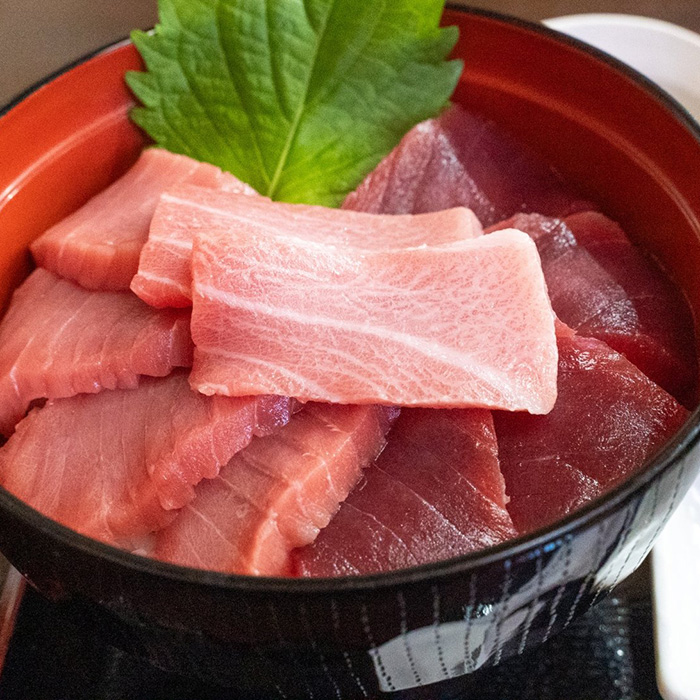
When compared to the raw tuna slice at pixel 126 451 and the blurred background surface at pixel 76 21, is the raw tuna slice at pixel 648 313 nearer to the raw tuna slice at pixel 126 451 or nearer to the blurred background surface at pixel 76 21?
the raw tuna slice at pixel 126 451

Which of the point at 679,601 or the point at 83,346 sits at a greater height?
the point at 83,346

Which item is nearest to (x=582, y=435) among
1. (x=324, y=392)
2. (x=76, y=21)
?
(x=324, y=392)

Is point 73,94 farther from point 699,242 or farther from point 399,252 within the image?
point 699,242

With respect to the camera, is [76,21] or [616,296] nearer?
[616,296]

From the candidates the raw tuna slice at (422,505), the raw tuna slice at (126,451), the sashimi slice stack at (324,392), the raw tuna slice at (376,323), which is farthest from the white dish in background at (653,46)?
the raw tuna slice at (126,451)

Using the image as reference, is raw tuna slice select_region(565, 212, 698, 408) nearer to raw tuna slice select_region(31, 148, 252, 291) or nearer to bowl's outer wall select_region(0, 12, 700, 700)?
bowl's outer wall select_region(0, 12, 700, 700)

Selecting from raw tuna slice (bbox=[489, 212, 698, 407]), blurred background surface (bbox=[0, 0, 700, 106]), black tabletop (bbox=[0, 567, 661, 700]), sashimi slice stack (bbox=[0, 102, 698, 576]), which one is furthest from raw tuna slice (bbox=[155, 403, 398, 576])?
blurred background surface (bbox=[0, 0, 700, 106])

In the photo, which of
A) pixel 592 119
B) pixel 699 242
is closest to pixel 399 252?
pixel 699 242

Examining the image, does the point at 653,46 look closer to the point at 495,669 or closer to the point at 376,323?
the point at 376,323
